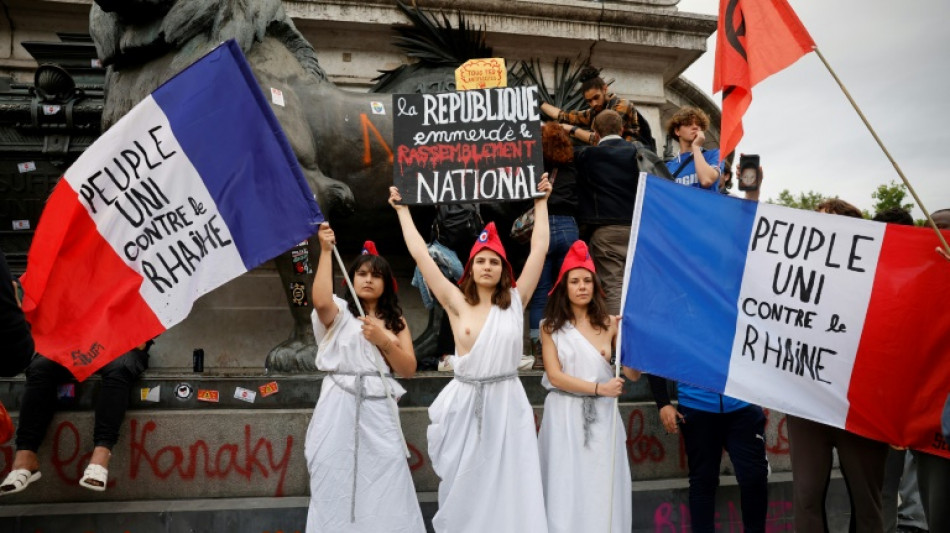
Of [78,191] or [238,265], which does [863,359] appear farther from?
[78,191]

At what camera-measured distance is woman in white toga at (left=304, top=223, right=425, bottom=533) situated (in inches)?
175

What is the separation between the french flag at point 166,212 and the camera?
4.46m

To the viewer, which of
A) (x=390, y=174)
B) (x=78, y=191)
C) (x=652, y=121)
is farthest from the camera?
(x=652, y=121)

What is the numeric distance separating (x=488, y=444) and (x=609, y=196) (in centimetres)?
281

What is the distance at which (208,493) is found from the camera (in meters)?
5.29

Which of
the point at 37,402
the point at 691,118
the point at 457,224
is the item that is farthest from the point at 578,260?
the point at 37,402

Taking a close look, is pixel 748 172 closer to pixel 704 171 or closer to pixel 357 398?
pixel 704 171

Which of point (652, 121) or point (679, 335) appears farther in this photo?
point (652, 121)

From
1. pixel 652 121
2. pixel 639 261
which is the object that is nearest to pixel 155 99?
pixel 639 261

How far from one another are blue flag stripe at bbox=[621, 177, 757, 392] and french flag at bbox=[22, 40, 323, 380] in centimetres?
208

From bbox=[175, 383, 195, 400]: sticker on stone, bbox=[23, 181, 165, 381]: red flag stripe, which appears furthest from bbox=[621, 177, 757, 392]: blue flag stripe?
bbox=[175, 383, 195, 400]: sticker on stone

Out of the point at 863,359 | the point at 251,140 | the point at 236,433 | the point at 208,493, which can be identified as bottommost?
the point at 208,493

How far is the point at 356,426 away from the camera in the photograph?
4.54 m

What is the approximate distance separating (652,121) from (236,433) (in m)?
6.60
